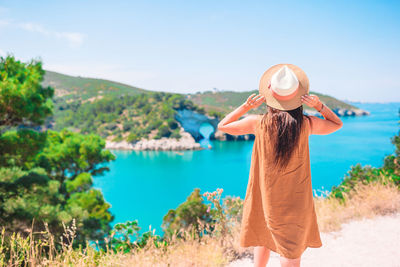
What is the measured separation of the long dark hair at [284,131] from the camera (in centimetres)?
127

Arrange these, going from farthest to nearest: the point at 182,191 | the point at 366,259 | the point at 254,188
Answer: the point at 182,191
the point at 366,259
the point at 254,188

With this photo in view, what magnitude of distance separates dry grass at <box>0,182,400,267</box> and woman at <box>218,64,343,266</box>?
3.09ft

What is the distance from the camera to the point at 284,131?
4.16 ft

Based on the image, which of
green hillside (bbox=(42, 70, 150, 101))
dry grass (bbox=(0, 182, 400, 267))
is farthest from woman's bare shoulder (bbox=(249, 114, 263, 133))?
green hillside (bbox=(42, 70, 150, 101))

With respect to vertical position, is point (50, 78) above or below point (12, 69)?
above

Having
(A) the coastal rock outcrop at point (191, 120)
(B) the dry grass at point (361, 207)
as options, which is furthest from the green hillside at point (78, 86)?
(B) the dry grass at point (361, 207)

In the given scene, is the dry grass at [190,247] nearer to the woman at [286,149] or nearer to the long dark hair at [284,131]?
the woman at [286,149]

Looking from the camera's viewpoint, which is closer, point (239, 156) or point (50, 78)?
point (239, 156)

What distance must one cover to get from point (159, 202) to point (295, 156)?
21215mm

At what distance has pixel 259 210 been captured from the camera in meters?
1.46

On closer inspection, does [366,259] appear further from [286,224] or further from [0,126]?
[0,126]

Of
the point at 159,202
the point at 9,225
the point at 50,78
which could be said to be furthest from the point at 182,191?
the point at 50,78

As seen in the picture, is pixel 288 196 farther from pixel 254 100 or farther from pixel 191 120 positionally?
pixel 191 120

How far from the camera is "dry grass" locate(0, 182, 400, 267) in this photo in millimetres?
1743
